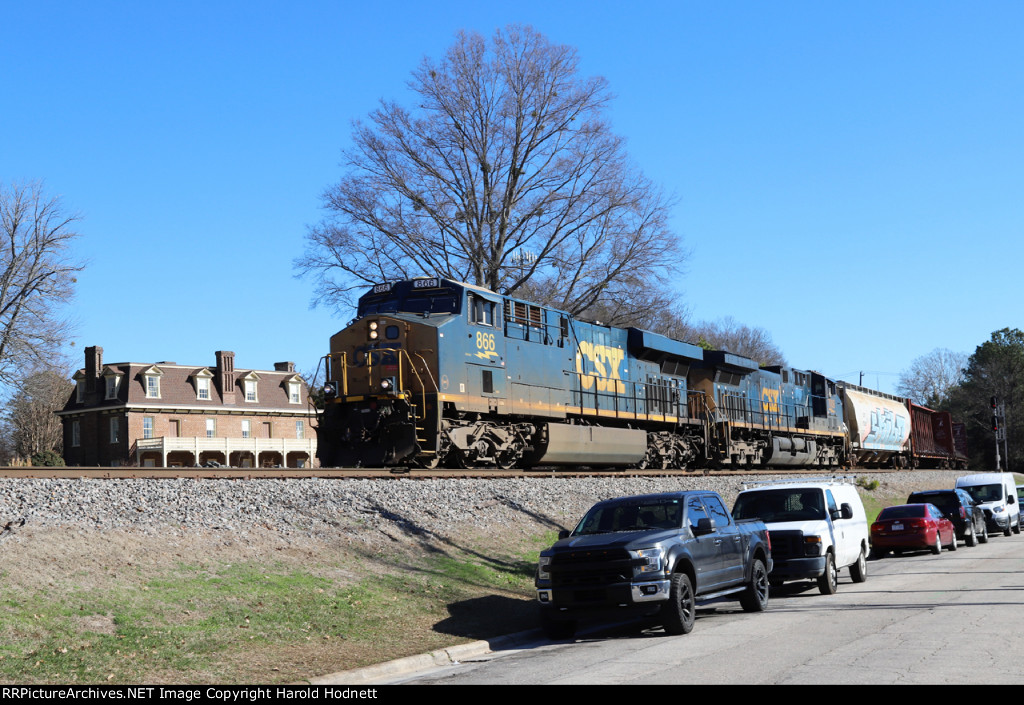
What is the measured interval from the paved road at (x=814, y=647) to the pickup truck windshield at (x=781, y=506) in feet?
4.80

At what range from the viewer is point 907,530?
23.4 metres

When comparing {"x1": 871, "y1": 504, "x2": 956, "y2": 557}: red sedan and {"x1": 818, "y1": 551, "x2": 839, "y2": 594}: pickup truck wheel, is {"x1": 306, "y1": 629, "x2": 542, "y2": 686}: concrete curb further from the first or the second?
{"x1": 871, "y1": 504, "x2": 956, "y2": 557}: red sedan

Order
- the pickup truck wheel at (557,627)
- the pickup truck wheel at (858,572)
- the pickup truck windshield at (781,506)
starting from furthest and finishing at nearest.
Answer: the pickup truck wheel at (858,572), the pickup truck windshield at (781,506), the pickup truck wheel at (557,627)

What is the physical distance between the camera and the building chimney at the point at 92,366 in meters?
60.9

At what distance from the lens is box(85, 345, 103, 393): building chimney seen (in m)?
60.9

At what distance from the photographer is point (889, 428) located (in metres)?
52.3

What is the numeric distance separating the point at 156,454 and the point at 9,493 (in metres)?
46.5

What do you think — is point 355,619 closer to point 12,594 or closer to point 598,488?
point 12,594

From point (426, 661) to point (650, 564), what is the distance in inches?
112

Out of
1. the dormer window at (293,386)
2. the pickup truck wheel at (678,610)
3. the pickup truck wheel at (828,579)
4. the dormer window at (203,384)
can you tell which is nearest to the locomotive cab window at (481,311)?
the pickup truck wheel at (828,579)

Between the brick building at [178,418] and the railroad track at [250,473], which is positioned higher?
the brick building at [178,418]

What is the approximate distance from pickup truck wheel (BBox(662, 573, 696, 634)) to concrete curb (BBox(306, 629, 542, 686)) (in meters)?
1.91

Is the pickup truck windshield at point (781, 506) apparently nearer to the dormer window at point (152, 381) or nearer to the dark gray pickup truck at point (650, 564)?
the dark gray pickup truck at point (650, 564)

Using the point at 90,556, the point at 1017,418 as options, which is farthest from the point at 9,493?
the point at 1017,418
